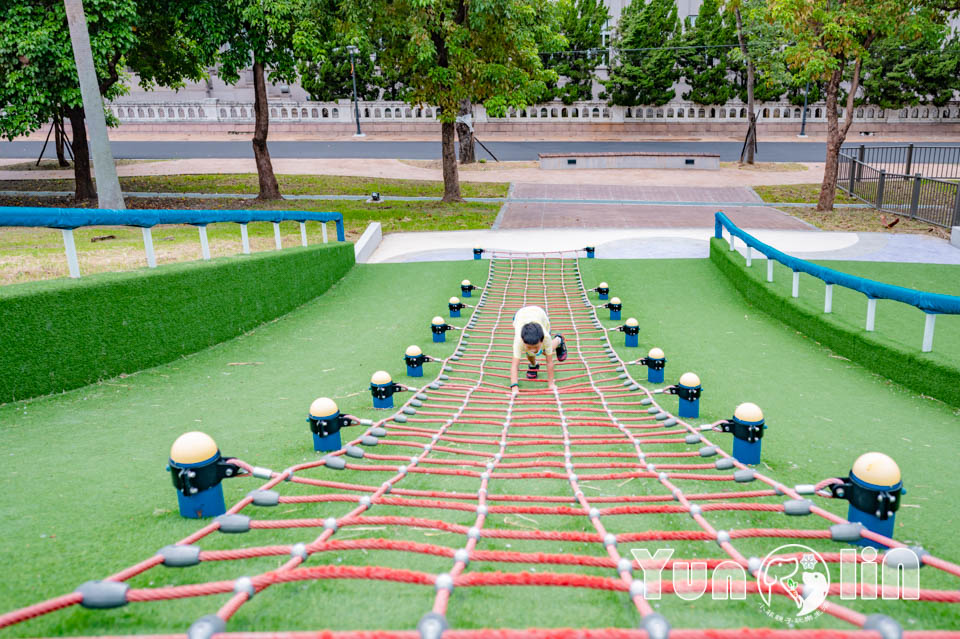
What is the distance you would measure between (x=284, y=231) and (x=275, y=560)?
11.9 m

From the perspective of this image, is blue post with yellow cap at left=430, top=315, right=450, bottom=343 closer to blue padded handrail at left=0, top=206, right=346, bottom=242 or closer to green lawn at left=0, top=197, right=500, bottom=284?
blue padded handrail at left=0, top=206, right=346, bottom=242

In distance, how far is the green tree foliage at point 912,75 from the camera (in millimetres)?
36312

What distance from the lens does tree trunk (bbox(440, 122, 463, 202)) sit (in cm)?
1689

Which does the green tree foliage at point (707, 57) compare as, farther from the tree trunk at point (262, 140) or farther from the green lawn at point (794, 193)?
the tree trunk at point (262, 140)

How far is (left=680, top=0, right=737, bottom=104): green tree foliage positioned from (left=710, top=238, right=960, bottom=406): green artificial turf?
3323 cm

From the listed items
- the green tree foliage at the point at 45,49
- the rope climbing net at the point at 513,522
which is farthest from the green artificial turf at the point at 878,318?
the green tree foliage at the point at 45,49

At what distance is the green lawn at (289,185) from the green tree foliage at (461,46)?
3.55 meters

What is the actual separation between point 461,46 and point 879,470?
1478 cm

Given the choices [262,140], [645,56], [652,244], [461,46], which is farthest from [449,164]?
[645,56]

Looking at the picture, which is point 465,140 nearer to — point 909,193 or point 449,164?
point 449,164

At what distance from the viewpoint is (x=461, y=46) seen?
15.2 meters

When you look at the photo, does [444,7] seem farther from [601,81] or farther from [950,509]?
[601,81]

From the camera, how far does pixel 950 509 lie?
2.95 metres

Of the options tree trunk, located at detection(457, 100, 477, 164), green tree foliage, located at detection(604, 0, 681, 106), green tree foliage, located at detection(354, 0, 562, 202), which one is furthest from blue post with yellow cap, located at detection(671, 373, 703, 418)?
green tree foliage, located at detection(604, 0, 681, 106)
